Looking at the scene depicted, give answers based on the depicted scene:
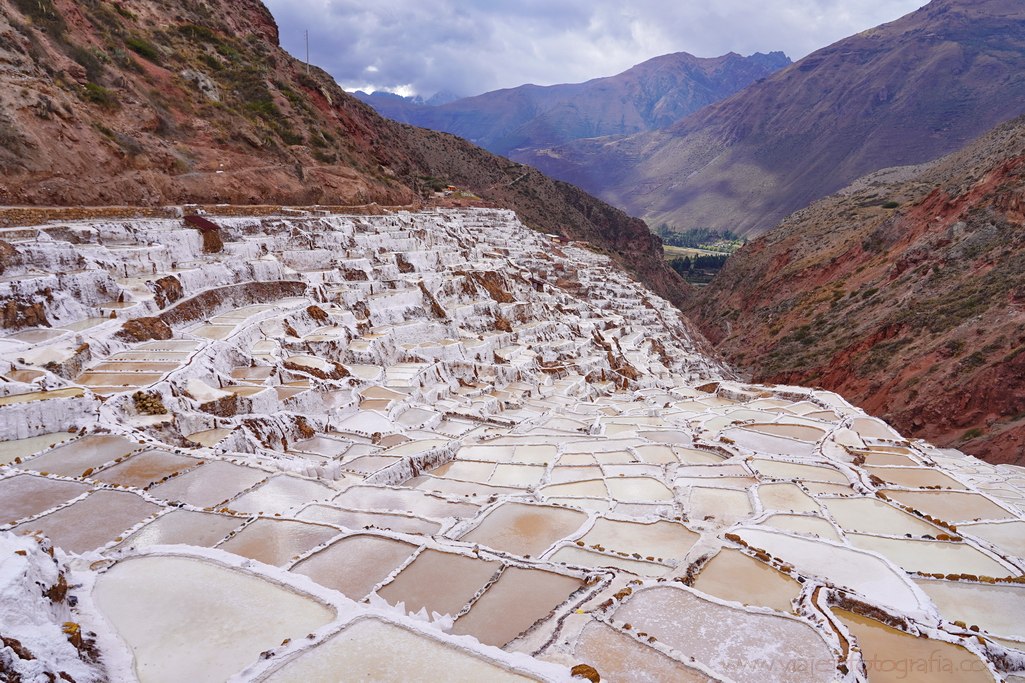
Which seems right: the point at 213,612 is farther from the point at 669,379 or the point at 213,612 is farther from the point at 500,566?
the point at 669,379

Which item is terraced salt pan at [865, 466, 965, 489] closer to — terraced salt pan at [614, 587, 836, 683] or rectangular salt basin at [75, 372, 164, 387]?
terraced salt pan at [614, 587, 836, 683]

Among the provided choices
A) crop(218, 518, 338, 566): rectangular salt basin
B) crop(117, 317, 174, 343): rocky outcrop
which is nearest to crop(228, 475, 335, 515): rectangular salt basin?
crop(218, 518, 338, 566): rectangular salt basin

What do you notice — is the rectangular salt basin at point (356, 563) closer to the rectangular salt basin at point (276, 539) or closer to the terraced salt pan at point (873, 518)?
the rectangular salt basin at point (276, 539)

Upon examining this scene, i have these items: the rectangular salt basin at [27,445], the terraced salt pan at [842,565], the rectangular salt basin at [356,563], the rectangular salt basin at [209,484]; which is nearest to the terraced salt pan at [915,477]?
the terraced salt pan at [842,565]

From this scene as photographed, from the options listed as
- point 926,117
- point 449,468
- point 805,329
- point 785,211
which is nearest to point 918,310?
point 805,329

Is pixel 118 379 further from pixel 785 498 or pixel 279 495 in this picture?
pixel 785 498
